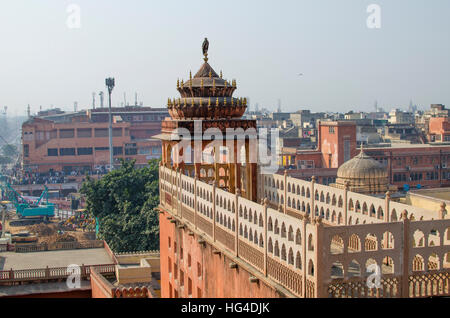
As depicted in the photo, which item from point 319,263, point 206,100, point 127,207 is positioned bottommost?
point 127,207

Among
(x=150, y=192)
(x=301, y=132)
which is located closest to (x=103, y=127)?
(x=301, y=132)

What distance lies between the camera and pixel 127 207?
41.4m

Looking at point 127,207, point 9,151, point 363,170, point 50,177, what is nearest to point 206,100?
point 363,170

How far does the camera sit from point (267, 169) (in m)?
21.2

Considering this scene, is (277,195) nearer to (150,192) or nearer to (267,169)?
(267,169)

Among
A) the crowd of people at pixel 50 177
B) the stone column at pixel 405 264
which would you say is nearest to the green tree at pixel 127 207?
the stone column at pixel 405 264

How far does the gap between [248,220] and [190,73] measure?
8958 mm

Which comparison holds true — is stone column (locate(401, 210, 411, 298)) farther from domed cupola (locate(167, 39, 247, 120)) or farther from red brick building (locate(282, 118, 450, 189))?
red brick building (locate(282, 118, 450, 189))

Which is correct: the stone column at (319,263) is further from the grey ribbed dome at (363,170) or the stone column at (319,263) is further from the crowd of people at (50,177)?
the crowd of people at (50,177)

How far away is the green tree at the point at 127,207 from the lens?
3872 centimetres

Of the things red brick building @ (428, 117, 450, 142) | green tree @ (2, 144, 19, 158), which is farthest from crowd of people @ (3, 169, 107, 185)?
green tree @ (2, 144, 19, 158)

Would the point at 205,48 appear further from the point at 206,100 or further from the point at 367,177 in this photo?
the point at 367,177

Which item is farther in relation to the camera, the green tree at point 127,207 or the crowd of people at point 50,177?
the crowd of people at point 50,177

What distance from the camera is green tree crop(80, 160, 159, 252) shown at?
3872 cm
